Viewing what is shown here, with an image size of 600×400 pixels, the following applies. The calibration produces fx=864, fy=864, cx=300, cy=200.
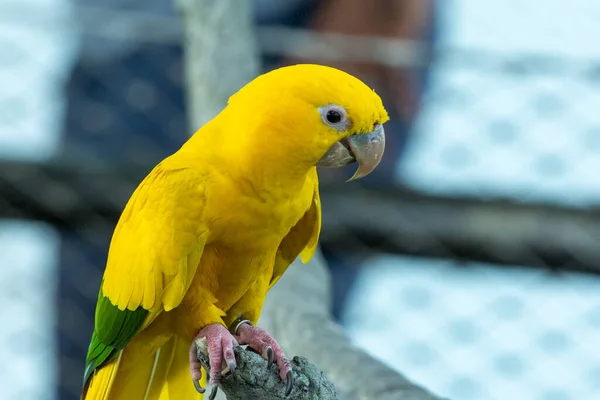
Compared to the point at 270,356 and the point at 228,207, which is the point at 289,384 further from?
the point at 228,207

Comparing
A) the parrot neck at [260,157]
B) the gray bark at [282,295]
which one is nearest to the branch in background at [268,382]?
the gray bark at [282,295]

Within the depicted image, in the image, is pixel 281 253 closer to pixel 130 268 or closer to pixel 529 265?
pixel 130 268

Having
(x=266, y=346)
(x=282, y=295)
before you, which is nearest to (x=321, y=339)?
(x=282, y=295)

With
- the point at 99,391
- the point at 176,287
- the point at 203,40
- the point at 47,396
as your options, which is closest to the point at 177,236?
the point at 176,287

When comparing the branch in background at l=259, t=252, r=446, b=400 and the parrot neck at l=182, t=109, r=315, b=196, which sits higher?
the parrot neck at l=182, t=109, r=315, b=196

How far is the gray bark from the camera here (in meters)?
0.68

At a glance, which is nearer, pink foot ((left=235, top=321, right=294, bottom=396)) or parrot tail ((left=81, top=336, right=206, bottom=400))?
pink foot ((left=235, top=321, right=294, bottom=396))

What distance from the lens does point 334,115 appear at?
Answer: 57cm

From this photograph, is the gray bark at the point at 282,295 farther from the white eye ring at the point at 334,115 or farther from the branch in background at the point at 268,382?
the white eye ring at the point at 334,115

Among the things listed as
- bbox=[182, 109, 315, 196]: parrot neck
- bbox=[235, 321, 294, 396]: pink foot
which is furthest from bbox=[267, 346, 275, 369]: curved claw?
bbox=[182, 109, 315, 196]: parrot neck

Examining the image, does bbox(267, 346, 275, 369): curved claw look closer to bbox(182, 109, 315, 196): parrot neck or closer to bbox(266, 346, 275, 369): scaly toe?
bbox(266, 346, 275, 369): scaly toe

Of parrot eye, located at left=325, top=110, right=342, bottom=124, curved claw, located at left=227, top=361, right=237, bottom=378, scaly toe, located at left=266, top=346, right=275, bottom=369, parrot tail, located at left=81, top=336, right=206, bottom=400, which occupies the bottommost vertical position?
parrot tail, located at left=81, top=336, right=206, bottom=400

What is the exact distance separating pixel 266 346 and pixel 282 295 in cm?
26

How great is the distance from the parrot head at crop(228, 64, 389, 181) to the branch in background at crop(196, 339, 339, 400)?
5.5 inches
